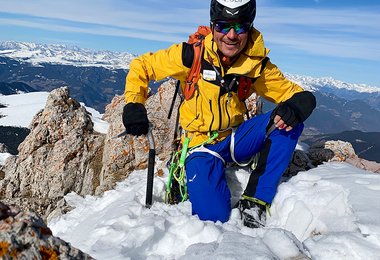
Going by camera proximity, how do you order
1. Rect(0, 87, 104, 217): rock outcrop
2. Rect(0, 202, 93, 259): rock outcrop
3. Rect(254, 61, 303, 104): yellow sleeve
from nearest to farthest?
Rect(0, 202, 93, 259): rock outcrop < Rect(254, 61, 303, 104): yellow sleeve < Rect(0, 87, 104, 217): rock outcrop

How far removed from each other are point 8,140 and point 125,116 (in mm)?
136209

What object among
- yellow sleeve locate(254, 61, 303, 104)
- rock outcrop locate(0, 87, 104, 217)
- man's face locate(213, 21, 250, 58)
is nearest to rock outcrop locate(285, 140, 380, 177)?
yellow sleeve locate(254, 61, 303, 104)

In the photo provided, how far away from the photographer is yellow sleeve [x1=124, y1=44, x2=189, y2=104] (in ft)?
24.2

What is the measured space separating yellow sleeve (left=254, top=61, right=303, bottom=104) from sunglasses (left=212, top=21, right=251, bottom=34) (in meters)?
1.01

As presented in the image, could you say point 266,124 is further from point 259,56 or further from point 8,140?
point 8,140

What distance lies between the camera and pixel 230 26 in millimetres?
6840

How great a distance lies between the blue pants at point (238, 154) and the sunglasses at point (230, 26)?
1.93 meters

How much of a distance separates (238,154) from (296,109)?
66.8 inches

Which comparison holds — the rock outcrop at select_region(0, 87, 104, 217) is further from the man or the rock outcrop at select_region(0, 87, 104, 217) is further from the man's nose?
the man's nose

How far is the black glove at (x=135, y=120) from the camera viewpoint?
694 centimetres

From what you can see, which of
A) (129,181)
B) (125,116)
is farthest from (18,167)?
(125,116)

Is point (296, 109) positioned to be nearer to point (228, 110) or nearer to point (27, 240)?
point (228, 110)

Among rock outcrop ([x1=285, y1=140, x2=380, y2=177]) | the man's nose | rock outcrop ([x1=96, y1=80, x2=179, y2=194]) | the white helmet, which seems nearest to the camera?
the white helmet

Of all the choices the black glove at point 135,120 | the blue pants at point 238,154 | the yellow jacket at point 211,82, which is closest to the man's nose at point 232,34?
the yellow jacket at point 211,82
